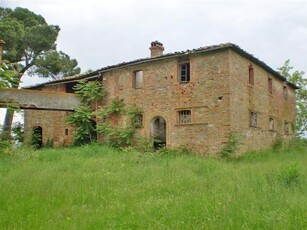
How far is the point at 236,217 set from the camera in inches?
230

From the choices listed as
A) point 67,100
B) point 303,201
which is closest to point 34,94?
point 67,100

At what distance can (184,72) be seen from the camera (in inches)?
679

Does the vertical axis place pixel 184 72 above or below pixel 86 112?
above

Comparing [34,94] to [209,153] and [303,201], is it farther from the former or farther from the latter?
[303,201]

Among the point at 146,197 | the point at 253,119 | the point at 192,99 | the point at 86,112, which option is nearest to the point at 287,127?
the point at 253,119

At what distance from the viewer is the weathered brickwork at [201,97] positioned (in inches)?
619

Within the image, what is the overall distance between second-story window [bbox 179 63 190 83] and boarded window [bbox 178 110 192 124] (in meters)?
1.62

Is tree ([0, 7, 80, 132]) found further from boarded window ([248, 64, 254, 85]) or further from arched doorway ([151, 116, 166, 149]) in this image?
boarded window ([248, 64, 254, 85])

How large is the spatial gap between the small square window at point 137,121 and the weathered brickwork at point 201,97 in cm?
36

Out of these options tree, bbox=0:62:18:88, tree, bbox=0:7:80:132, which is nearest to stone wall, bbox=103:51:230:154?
tree, bbox=0:62:18:88

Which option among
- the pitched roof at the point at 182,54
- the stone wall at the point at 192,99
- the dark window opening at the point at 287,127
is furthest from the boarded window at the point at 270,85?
the stone wall at the point at 192,99

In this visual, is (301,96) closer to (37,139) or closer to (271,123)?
(271,123)

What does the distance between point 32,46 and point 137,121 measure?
15.5 m

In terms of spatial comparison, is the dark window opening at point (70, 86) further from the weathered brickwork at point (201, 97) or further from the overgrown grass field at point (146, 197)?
the overgrown grass field at point (146, 197)
